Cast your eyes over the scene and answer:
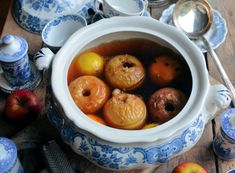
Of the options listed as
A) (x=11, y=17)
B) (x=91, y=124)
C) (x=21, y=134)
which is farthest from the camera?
(x=11, y=17)

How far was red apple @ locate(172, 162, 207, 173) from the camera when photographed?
0.59m

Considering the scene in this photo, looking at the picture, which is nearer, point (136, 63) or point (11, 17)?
point (136, 63)

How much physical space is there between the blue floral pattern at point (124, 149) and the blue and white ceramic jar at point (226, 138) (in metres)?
0.06

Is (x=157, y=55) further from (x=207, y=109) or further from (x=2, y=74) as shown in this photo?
(x=2, y=74)

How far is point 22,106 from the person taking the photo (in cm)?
67

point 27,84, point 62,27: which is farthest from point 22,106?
point 62,27

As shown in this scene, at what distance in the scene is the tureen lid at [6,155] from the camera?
56cm

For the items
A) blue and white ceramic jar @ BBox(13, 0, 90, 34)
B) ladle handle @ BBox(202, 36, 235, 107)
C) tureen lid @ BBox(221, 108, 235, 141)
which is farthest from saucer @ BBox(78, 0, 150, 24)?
tureen lid @ BBox(221, 108, 235, 141)

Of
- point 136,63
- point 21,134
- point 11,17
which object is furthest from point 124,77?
point 11,17

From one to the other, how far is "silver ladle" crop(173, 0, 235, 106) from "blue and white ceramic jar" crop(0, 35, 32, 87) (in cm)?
29

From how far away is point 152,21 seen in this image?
2.04 ft

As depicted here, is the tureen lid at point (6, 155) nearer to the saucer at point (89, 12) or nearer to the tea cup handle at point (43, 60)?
the tea cup handle at point (43, 60)

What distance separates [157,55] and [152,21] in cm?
5

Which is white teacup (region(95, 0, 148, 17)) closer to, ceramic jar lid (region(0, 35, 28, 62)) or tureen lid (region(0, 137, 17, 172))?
ceramic jar lid (region(0, 35, 28, 62))
